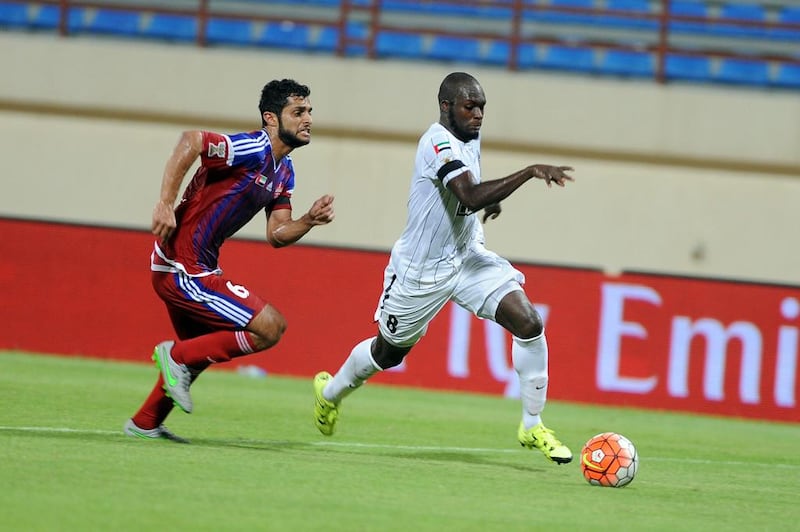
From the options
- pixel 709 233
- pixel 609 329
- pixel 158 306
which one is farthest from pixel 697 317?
pixel 158 306

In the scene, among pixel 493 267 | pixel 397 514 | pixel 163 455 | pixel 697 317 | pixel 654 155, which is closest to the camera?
pixel 397 514

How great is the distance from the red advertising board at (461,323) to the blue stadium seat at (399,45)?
4898 mm

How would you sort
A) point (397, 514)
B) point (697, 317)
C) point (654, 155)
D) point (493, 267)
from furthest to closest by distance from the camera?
point (654, 155) → point (697, 317) → point (493, 267) → point (397, 514)

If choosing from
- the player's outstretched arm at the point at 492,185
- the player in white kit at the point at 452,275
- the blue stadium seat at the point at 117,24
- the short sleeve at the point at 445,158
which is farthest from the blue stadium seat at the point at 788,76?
the player's outstretched arm at the point at 492,185

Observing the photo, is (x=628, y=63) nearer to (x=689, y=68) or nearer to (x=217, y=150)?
(x=689, y=68)

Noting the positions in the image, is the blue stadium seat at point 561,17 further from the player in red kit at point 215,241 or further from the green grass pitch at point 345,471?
the player in red kit at point 215,241

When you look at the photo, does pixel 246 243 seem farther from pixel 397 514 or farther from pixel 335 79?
pixel 397 514

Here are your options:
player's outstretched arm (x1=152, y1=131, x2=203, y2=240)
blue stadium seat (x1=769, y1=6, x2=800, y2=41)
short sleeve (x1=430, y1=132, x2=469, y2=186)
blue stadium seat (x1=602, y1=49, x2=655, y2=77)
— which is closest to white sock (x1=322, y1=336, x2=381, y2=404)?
short sleeve (x1=430, y1=132, x2=469, y2=186)

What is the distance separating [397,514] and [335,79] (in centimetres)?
1244

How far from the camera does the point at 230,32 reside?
59.6 ft

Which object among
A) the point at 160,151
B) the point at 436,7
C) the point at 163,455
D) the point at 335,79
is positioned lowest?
the point at 163,455

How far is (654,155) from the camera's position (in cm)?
1727

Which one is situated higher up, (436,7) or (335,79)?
(436,7)

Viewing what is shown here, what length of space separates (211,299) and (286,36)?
11.3m
